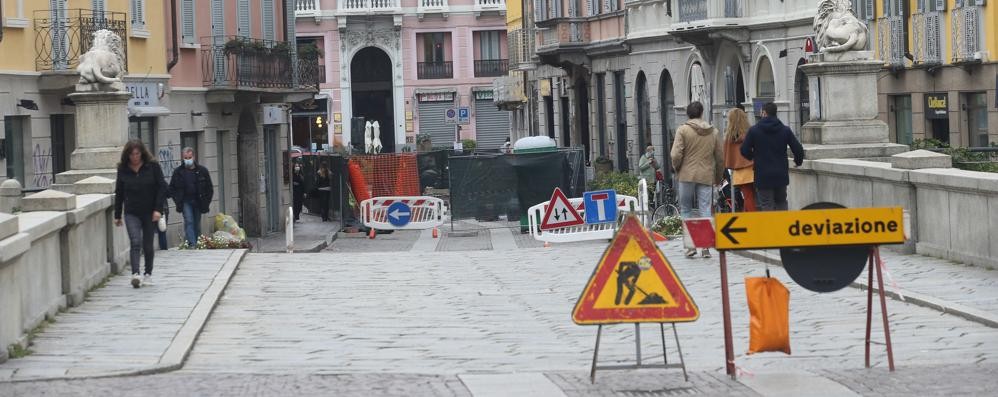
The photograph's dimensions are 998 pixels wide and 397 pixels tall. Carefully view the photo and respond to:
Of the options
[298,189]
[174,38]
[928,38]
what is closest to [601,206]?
[928,38]

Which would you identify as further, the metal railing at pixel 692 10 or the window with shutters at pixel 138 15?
the metal railing at pixel 692 10

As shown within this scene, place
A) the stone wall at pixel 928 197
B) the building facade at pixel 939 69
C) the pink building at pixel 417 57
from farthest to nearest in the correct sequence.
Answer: the pink building at pixel 417 57
the building facade at pixel 939 69
the stone wall at pixel 928 197

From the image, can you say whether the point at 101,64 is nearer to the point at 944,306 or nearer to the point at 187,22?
the point at 944,306

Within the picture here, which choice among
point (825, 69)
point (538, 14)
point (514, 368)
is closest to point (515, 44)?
point (538, 14)

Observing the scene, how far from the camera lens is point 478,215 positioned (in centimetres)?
3572

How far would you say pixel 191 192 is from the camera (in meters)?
28.5

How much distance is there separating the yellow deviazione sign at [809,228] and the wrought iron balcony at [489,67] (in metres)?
74.9

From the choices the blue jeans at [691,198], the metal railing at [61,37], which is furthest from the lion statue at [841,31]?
the metal railing at [61,37]

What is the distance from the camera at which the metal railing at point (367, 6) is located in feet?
278

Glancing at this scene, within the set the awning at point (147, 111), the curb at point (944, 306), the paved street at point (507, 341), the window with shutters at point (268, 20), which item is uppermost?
the window with shutters at point (268, 20)

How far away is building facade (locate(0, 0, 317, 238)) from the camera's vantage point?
2883 centimetres

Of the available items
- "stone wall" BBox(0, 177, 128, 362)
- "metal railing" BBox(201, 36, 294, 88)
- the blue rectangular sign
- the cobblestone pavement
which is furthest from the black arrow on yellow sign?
"metal railing" BBox(201, 36, 294, 88)

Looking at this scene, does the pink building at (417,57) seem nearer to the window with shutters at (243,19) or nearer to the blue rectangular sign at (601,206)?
the window with shutters at (243,19)

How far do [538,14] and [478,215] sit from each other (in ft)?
75.1
